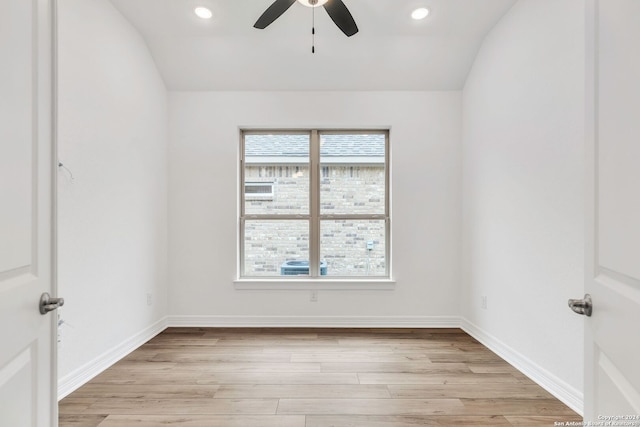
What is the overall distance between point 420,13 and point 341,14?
1015mm

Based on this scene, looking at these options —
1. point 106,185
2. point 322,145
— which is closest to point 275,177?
point 322,145

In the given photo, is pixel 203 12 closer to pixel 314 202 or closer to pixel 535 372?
pixel 314 202

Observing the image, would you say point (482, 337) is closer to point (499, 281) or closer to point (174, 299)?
point (499, 281)

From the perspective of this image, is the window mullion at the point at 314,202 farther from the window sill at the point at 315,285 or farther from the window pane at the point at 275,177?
the window sill at the point at 315,285

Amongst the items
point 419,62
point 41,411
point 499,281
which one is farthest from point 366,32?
point 41,411

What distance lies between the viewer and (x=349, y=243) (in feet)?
12.2

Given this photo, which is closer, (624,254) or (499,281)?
(624,254)

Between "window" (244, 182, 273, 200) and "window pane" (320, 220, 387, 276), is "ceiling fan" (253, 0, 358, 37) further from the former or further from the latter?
"window pane" (320, 220, 387, 276)

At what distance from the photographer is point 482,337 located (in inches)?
121

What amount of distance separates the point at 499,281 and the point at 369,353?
1.29m

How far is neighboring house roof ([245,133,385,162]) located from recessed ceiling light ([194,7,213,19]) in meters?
1.21

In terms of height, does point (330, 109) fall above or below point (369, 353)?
above

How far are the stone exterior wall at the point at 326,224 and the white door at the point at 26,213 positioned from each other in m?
2.61

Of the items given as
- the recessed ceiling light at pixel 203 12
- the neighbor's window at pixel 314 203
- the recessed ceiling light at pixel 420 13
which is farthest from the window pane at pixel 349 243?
the recessed ceiling light at pixel 203 12
